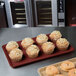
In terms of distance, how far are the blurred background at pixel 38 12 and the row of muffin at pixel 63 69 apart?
4.25ft

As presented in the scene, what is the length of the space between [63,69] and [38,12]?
1455 mm

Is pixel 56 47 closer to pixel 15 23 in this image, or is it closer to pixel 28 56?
pixel 28 56

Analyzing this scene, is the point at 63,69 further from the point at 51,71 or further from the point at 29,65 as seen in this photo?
the point at 29,65

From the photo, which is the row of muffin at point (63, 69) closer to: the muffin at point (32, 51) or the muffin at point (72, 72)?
the muffin at point (72, 72)

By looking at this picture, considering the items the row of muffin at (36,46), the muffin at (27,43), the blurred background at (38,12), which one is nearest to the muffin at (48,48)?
the row of muffin at (36,46)

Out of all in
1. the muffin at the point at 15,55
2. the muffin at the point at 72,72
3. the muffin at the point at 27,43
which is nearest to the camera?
the muffin at the point at 72,72

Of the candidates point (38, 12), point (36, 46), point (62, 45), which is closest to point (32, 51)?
point (36, 46)

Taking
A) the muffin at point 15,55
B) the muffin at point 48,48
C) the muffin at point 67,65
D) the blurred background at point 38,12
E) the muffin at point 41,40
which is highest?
the blurred background at point 38,12

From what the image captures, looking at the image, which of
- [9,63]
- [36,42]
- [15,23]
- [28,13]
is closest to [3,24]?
[15,23]

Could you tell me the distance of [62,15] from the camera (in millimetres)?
2156

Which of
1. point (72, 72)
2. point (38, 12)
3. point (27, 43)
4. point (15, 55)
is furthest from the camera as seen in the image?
point (38, 12)

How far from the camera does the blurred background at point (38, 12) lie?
6.97ft

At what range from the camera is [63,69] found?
0.89 metres

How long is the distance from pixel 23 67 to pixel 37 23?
1.39m
